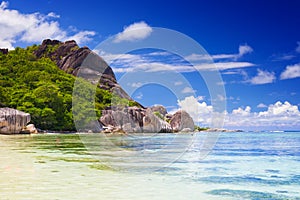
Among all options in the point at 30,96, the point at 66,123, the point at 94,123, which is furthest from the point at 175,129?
the point at 30,96

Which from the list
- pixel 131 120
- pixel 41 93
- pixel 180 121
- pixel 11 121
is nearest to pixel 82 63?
pixel 180 121

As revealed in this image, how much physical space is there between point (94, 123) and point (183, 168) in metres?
43.7

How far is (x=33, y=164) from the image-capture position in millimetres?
11000

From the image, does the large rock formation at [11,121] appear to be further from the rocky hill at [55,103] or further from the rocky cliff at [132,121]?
the rocky cliff at [132,121]

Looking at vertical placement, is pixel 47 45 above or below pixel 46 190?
above

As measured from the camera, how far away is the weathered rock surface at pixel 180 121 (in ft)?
223

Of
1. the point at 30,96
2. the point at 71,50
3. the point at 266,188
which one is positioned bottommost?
the point at 266,188

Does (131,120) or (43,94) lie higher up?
(43,94)

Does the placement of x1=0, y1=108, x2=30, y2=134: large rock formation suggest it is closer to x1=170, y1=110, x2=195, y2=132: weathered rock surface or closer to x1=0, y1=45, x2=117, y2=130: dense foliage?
x1=0, y1=45, x2=117, y2=130: dense foliage

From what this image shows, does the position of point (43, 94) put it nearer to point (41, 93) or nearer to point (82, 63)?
point (41, 93)

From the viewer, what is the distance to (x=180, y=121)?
69875 mm

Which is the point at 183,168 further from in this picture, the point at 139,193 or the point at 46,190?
the point at 46,190

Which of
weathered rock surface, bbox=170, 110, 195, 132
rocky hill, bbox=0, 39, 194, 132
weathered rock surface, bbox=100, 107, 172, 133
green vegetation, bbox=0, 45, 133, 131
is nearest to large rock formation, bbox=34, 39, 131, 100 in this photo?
rocky hill, bbox=0, 39, 194, 132

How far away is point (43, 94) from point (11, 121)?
16.0 m
